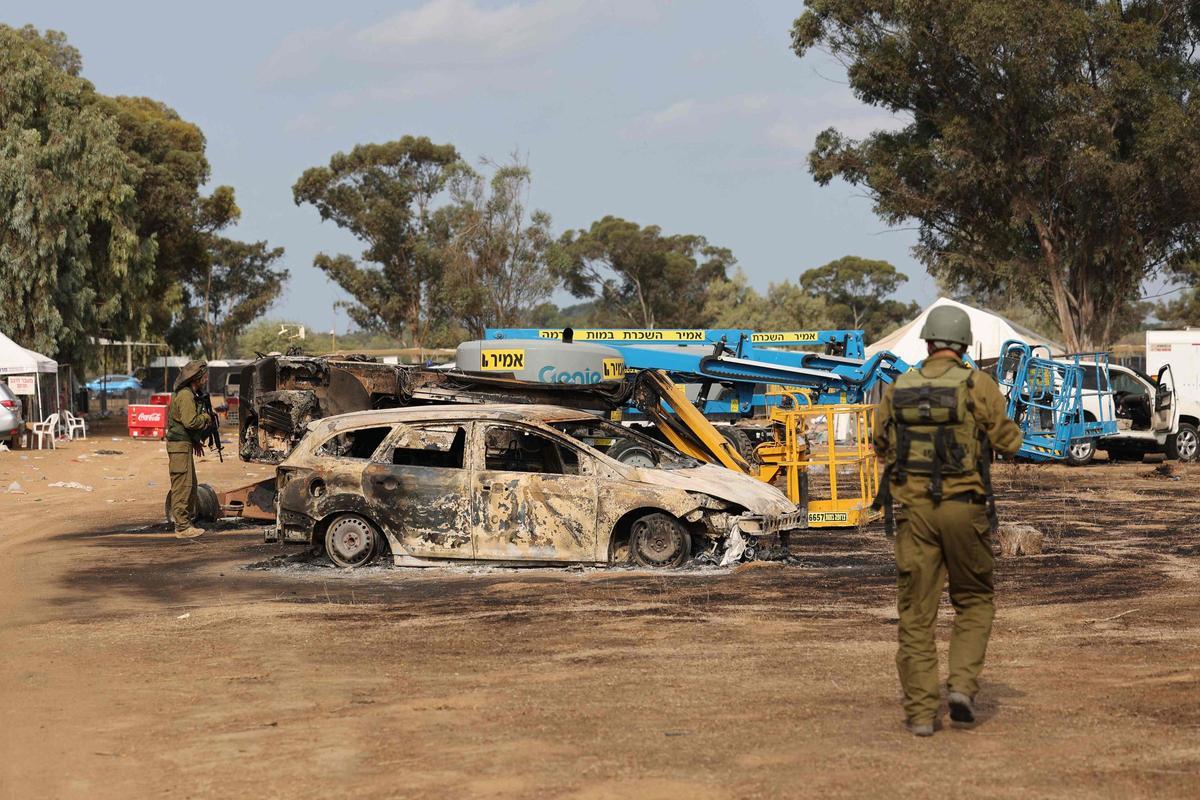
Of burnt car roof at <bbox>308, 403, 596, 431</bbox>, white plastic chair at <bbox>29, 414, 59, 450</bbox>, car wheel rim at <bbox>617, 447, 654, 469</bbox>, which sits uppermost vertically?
white plastic chair at <bbox>29, 414, 59, 450</bbox>

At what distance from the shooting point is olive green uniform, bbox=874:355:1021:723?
6746 mm

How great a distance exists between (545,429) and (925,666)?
20.1 ft

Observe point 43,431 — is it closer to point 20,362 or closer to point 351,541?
point 20,362

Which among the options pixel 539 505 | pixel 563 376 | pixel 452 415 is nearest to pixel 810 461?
pixel 563 376

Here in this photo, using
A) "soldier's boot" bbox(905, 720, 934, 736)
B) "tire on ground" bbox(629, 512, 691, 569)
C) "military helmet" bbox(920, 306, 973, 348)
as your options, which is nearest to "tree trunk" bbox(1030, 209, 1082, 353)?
"tire on ground" bbox(629, 512, 691, 569)

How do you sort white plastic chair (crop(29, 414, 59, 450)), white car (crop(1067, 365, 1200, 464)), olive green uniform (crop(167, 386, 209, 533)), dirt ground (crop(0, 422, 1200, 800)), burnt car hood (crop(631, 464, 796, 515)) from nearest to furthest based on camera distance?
dirt ground (crop(0, 422, 1200, 800)) < burnt car hood (crop(631, 464, 796, 515)) < olive green uniform (crop(167, 386, 209, 533)) < white car (crop(1067, 365, 1200, 464)) < white plastic chair (crop(29, 414, 59, 450))

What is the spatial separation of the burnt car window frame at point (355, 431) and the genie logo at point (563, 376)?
106 inches

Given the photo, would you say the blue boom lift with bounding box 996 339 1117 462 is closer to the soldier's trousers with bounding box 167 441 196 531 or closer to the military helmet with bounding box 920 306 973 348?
the soldier's trousers with bounding box 167 441 196 531

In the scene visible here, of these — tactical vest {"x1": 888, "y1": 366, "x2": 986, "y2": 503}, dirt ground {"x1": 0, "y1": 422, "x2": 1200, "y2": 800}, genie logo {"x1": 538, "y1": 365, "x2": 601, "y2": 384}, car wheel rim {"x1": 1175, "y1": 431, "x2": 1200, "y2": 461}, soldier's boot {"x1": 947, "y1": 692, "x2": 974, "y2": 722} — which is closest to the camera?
dirt ground {"x1": 0, "y1": 422, "x2": 1200, "y2": 800}

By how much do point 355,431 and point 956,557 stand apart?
717 cm

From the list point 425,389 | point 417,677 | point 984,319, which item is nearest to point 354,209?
point 984,319

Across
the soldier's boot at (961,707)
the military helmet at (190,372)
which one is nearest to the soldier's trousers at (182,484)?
the military helmet at (190,372)

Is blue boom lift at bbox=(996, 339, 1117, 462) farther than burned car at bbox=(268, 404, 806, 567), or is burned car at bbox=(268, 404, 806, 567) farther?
blue boom lift at bbox=(996, 339, 1117, 462)

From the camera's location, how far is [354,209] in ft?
227
